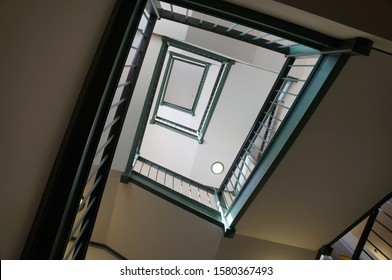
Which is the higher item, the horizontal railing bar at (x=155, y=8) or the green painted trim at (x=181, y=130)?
the horizontal railing bar at (x=155, y=8)

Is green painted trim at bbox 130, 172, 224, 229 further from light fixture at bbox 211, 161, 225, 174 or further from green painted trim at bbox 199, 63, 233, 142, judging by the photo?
green painted trim at bbox 199, 63, 233, 142

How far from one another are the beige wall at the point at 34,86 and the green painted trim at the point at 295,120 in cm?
142

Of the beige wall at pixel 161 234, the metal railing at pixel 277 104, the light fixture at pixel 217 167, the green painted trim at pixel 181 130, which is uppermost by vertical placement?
the metal railing at pixel 277 104

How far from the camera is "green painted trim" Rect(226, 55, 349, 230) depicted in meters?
2.02

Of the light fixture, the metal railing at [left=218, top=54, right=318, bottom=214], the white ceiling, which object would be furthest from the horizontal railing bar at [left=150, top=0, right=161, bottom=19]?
the light fixture

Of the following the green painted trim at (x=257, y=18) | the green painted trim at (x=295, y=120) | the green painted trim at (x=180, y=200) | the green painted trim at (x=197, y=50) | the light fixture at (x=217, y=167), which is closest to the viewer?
the green painted trim at (x=257, y=18)

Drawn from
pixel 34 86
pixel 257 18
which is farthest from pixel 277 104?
pixel 34 86

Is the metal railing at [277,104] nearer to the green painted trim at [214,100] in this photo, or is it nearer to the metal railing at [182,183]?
the metal railing at [182,183]

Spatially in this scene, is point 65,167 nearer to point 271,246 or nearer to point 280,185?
point 280,185

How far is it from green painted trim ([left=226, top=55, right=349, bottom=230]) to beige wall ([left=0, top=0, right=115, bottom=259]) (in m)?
1.42

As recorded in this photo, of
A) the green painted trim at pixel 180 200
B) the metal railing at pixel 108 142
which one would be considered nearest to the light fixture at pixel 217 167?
the green painted trim at pixel 180 200

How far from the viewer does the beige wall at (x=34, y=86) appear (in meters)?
1.07
